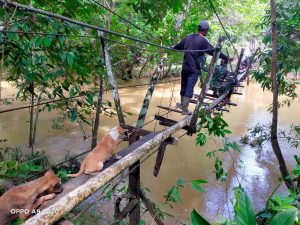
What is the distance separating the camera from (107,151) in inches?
80.3

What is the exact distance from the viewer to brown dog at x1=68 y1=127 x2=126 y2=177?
1.87 metres

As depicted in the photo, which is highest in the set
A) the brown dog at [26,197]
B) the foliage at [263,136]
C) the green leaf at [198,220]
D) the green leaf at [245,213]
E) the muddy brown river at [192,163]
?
the green leaf at [245,213]

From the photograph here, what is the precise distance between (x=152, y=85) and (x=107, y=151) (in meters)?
1.87

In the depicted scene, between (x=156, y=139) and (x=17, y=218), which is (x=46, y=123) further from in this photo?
(x=17, y=218)

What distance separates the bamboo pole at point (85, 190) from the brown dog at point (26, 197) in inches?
4.9

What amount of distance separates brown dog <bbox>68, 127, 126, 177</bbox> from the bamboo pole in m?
0.07

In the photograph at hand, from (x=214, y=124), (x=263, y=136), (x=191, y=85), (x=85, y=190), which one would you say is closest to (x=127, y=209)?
(x=214, y=124)

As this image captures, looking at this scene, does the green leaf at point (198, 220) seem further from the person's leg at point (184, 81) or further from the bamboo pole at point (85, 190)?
the person's leg at point (184, 81)

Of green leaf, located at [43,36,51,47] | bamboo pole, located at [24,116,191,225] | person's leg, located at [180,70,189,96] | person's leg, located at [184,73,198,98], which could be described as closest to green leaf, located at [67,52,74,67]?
green leaf, located at [43,36,51,47]

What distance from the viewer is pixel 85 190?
1.63 metres

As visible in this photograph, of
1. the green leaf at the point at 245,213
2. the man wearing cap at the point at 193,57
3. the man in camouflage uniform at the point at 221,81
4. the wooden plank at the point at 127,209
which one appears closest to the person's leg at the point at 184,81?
the man wearing cap at the point at 193,57

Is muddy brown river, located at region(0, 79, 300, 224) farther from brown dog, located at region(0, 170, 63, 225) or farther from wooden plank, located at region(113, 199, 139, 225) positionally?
brown dog, located at region(0, 170, 63, 225)

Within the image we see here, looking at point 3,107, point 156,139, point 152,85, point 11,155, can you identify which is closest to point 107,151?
point 156,139

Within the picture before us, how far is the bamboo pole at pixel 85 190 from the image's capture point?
1.36 m
